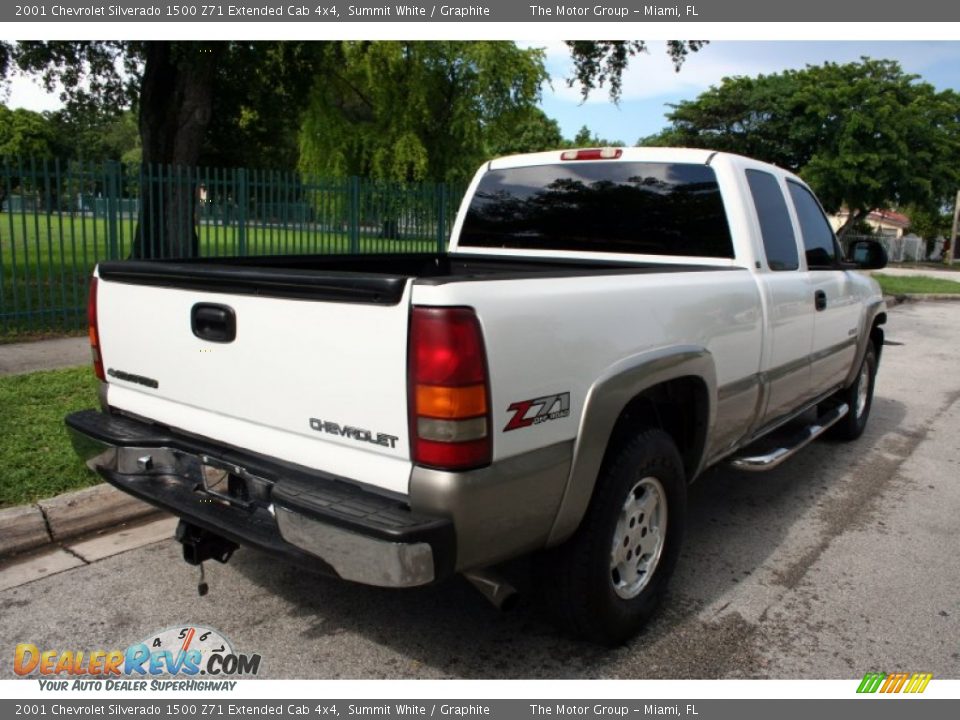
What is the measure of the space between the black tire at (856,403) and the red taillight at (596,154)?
9.39 feet

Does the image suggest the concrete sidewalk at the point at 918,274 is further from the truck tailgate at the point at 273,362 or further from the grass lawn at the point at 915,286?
the truck tailgate at the point at 273,362

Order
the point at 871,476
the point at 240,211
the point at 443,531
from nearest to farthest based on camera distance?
the point at 443,531, the point at 871,476, the point at 240,211

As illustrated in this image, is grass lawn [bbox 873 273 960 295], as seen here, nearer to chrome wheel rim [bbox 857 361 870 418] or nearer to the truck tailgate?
chrome wheel rim [bbox 857 361 870 418]

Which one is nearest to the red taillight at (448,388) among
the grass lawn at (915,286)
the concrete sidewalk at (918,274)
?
the grass lawn at (915,286)

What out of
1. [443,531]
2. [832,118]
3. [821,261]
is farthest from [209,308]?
[832,118]

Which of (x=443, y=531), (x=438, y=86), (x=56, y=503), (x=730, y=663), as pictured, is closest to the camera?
(x=443, y=531)

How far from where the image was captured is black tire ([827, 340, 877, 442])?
5.89m

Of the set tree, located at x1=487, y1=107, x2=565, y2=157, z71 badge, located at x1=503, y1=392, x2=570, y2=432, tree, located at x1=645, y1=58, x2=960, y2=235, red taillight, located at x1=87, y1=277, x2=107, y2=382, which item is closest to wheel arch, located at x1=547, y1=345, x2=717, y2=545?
z71 badge, located at x1=503, y1=392, x2=570, y2=432

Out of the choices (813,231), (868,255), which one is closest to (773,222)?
(813,231)

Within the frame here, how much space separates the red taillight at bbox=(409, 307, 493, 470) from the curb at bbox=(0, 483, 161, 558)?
256 cm

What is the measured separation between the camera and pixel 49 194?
29.2 ft

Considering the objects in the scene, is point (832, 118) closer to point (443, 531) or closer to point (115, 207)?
point (115, 207)

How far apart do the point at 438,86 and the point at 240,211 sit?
700 inches

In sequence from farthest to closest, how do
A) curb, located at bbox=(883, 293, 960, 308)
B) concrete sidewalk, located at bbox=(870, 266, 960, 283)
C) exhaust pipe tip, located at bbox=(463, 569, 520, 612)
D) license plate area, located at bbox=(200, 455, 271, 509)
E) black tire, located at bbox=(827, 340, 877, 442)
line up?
concrete sidewalk, located at bbox=(870, 266, 960, 283) < curb, located at bbox=(883, 293, 960, 308) < black tire, located at bbox=(827, 340, 877, 442) < license plate area, located at bbox=(200, 455, 271, 509) < exhaust pipe tip, located at bbox=(463, 569, 520, 612)
